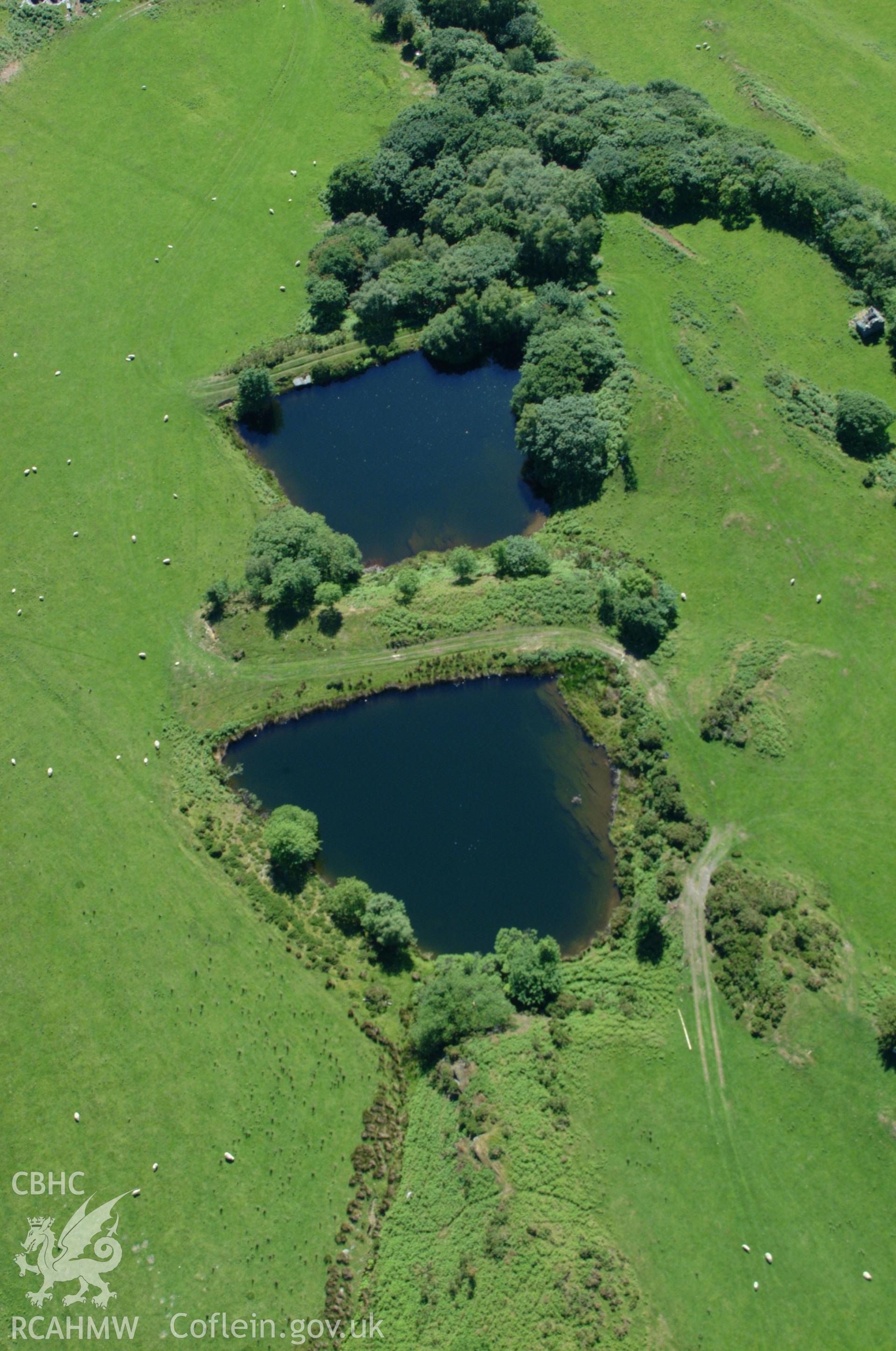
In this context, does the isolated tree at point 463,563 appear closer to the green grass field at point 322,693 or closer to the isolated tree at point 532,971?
the green grass field at point 322,693

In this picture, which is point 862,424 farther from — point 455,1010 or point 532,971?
point 455,1010

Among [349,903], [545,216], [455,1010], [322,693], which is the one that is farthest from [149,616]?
[545,216]

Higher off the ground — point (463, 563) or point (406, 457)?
point (406, 457)

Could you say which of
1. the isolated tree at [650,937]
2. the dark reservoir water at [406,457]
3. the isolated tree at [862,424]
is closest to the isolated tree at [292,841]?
the isolated tree at [650,937]

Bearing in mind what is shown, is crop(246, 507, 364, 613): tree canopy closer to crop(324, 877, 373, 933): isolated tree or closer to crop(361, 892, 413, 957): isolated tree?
crop(324, 877, 373, 933): isolated tree

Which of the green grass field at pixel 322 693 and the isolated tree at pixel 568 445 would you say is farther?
the isolated tree at pixel 568 445

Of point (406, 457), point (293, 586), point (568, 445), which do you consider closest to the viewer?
point (293, 586)

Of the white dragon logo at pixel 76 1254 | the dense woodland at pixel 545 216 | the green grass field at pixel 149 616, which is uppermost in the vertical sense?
the dense woodland at pixel 545 216
